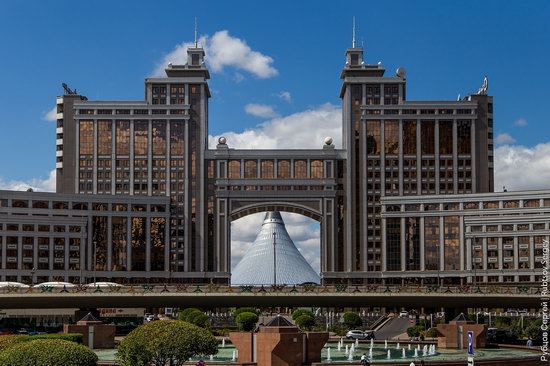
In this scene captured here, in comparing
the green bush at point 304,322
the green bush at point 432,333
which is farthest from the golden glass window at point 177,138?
the green bush at point 432,333

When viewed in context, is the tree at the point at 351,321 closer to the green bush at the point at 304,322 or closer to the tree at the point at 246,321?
the tree at the point at 246,321

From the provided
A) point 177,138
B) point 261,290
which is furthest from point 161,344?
point 177,138

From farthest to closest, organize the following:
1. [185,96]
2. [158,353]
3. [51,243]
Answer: [185,96] < [51,243] < [158,353]

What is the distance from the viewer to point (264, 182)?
18375 cm

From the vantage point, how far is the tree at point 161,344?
5984 cm

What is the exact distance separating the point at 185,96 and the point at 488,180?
62.2 meters

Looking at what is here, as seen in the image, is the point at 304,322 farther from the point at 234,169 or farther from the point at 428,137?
the point at 428,137

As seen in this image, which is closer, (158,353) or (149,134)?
(158,353)

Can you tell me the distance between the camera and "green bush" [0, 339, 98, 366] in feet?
172

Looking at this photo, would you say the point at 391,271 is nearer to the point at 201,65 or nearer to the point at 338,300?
the point at 201,65

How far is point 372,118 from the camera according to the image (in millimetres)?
184875

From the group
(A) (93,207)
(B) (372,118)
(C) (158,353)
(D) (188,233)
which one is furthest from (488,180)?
(C) (158,353)

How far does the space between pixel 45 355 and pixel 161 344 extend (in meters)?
9.17

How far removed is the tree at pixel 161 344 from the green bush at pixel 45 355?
6234 mm
